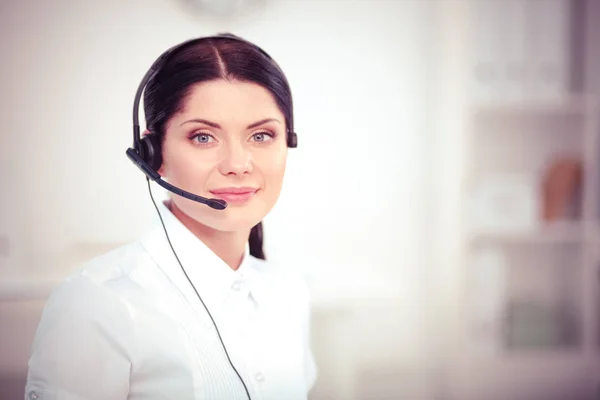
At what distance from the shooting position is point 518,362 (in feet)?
5.77

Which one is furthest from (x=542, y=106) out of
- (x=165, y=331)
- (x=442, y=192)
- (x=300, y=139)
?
(x=165, y=331)

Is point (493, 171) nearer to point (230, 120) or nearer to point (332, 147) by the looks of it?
point (332, 147)

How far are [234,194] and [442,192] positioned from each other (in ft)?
3.84

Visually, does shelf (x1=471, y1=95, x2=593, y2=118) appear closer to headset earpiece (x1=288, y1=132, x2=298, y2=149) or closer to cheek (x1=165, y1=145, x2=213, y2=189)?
headset earpiece (x1=288, y1=132, x2=298, y2=149)

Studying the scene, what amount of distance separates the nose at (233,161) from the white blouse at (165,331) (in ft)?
0.36

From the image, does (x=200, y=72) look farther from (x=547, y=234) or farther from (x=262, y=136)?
(x=547, y=234)

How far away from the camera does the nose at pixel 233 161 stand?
715 millimetres

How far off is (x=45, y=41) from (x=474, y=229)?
4.40ft

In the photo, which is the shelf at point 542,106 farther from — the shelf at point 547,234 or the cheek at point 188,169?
the cheek at point 188,169

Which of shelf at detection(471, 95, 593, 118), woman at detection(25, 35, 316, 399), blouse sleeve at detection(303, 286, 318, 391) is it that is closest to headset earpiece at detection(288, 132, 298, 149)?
woman at detection(25, 35, 316, 399)

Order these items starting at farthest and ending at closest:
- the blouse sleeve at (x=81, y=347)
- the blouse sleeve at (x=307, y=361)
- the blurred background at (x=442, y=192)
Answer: the blurred background at (x=442, y=192) < the blouse sleeve at (x=307, y=361) < the blouse sleeve at (x=81, y=347)

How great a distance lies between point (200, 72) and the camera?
0.70 metres

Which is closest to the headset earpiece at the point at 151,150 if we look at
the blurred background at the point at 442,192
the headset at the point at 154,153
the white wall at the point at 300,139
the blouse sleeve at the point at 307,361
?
the headset at the point at 154,153

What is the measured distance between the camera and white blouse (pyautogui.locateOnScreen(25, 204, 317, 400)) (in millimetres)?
630
